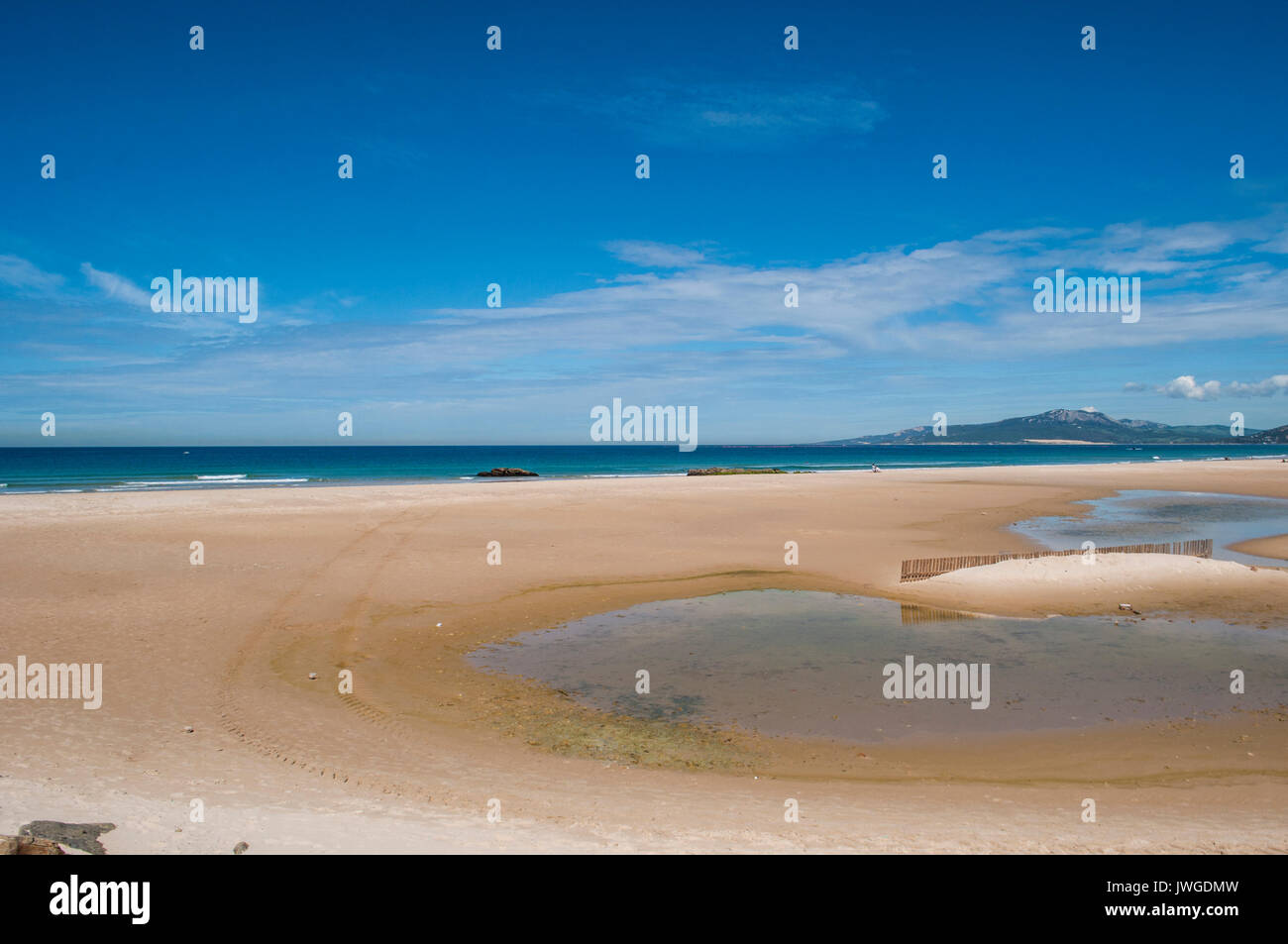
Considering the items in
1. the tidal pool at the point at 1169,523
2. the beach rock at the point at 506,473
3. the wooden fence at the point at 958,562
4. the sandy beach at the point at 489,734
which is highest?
the beach rock at the point at 506,473

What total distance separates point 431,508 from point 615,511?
29.6ft

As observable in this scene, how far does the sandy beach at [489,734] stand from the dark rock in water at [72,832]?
20cm

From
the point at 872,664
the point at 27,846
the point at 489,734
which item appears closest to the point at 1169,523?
the point at 872,664

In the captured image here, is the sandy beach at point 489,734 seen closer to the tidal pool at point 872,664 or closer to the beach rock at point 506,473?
the tidal pool at point 872,664

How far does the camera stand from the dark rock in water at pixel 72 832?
548 centimetres

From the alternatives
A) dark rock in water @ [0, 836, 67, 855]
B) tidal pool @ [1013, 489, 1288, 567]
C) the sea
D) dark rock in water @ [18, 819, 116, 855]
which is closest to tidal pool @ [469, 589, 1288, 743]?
dark rock in water @ [18, 819, 116, 855]

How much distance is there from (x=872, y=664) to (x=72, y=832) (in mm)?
10464

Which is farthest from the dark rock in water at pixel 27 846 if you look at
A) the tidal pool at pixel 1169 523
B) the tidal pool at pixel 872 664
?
the tidal pool at pixel 1169 523

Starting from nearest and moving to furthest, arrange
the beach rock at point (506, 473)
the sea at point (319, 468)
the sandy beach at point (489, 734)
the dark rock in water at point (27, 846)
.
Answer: the dark rock in water at point (27, 846) → the sandy beach at point (489, 734) → the sea at point (319, 468) → the beach rock at point (506, 473)

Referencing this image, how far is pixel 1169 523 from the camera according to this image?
30859 millimetres

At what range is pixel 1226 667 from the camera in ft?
38.3

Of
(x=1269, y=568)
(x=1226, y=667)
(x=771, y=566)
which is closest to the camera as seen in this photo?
(x=1226, y=667)
